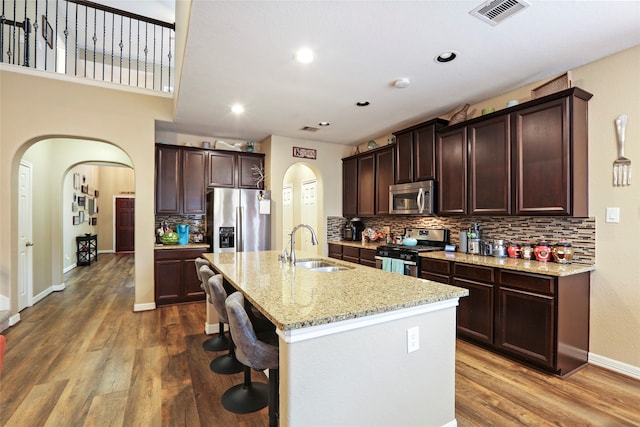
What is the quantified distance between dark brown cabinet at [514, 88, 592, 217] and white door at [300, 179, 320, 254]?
3600mm

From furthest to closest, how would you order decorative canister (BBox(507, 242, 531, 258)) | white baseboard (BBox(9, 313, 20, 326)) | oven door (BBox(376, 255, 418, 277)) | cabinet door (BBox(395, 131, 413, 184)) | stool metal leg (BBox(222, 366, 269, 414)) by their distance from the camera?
cabinet door (BBox(395, 131, 413, 184)) < oven door (BBox(376, 255, 418, 277)) < white baseboard (BBox(9, 313, 20, 326)) < decorative canister (BBox(507, 242, 531, 258)) < stool metal leg (BBox(222, 366, 269, 414))

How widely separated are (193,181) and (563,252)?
15.7 feet

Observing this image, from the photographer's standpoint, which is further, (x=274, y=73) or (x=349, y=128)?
(x=349, y=128)

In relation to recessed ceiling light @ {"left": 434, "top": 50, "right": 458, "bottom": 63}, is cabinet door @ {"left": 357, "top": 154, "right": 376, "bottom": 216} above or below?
below

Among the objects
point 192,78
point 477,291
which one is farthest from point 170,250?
point 477,291

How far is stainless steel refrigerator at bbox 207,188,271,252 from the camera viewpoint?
4672 millimetres

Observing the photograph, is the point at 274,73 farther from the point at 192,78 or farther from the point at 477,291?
the point at 477,291

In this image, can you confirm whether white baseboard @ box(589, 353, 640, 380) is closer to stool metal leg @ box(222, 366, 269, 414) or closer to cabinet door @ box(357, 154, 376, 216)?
stool metal leg @ box(222, 366, 269, 414)

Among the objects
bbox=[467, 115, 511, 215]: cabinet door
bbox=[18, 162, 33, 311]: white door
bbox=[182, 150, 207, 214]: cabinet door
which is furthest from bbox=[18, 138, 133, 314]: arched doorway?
bbox=[467, 115, 511, 215]: cabinet door

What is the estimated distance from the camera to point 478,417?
1988 mm

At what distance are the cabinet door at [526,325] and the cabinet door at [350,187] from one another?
3032 mm

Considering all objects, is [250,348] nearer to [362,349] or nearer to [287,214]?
[362,349]

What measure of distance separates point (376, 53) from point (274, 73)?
0.96 meters

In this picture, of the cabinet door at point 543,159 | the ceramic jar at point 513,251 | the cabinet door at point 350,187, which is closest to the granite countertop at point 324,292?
the cabinet door at point 543,159
